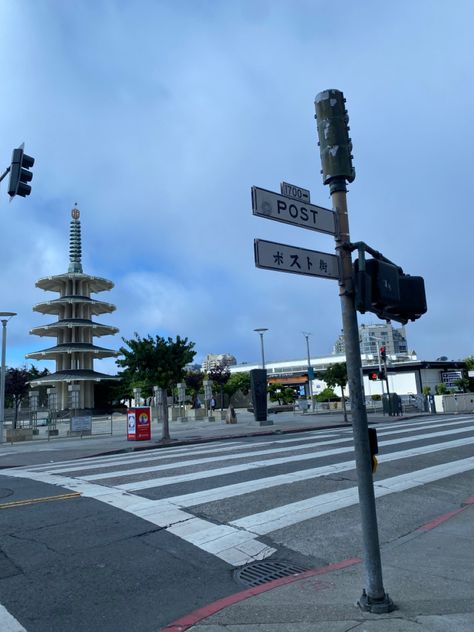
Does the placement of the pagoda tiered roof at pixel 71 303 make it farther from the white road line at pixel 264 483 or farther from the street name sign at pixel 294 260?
the street name sign at pixel 294 260

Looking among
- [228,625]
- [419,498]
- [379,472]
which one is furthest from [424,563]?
[379,472]

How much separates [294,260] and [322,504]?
5.42m

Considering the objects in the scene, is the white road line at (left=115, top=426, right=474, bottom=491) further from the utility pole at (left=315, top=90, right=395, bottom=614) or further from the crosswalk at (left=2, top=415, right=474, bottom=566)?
the utility pole at (left=315, top=90, right=395, bottom=614)

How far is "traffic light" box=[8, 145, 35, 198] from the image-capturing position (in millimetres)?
12516

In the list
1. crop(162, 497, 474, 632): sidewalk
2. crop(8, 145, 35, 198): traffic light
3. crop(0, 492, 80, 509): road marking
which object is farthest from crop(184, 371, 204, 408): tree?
crop(162, 497, 474, 632): sidewalk

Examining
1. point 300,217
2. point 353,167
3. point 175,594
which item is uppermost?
point 353,167

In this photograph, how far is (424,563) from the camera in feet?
18.7

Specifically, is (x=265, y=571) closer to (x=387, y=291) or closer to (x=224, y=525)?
(x=224, y=525)

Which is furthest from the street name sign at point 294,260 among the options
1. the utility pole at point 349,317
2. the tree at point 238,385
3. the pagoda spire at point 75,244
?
the pagoda spire at point 75,244

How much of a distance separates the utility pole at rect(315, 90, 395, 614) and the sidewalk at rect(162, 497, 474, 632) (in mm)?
248

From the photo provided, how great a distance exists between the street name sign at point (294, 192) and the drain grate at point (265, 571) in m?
3.85

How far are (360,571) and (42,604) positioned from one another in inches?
123

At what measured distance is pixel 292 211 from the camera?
470 centimetres

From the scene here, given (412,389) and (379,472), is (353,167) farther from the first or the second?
(412,389)
